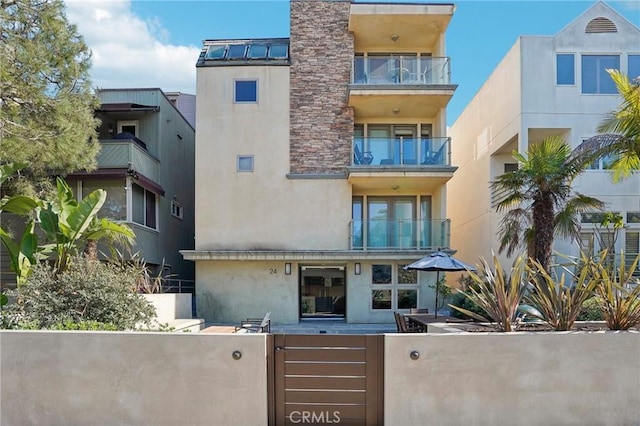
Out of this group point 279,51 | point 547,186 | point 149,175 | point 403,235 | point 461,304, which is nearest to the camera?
point 547,186

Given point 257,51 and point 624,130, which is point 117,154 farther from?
point 624,130

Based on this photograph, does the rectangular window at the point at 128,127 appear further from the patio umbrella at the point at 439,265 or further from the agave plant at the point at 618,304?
the agave plant at the point at 618,304

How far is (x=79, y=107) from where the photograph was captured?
11.8 m

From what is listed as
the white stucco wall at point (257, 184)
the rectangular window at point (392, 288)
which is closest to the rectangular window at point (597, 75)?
the rectangular window at point (392, 288)

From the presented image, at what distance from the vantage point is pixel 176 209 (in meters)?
19.3

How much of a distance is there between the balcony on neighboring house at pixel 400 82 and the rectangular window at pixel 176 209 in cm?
891

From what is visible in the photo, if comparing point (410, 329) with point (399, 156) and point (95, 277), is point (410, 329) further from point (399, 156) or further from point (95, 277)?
point (399, 156)

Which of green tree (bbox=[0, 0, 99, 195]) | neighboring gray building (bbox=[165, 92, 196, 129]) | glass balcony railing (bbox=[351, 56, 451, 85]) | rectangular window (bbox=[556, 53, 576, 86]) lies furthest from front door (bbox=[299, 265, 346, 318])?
neighboring gray building (bbox=[165, 92, 196, 129])

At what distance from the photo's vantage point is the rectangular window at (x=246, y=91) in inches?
640

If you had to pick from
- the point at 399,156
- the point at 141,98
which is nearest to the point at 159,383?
the point at 399,156

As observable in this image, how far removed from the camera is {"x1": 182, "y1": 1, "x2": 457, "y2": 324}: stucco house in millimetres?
15664

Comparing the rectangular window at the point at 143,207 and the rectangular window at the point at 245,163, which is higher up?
the rectangular window at the point at 245,163

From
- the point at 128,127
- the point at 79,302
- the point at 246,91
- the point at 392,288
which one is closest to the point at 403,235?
the point at 392,288

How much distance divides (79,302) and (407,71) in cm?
1307
